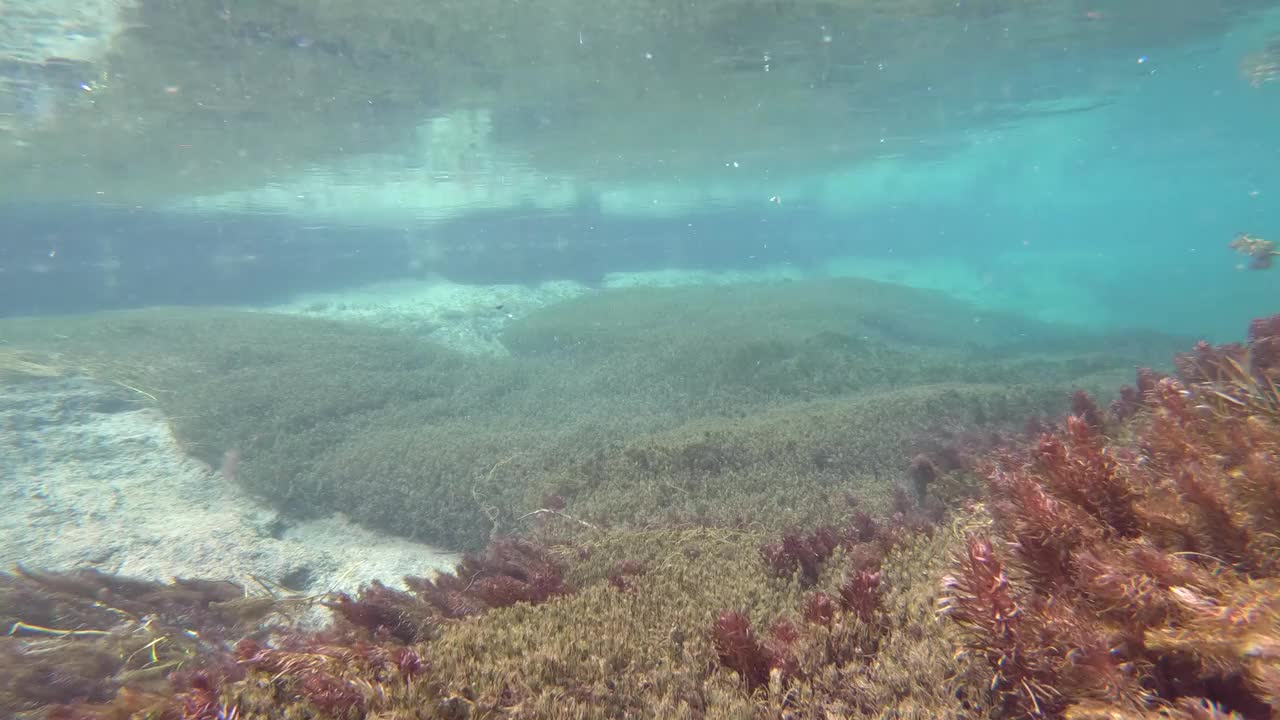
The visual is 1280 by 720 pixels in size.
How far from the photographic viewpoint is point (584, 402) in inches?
529

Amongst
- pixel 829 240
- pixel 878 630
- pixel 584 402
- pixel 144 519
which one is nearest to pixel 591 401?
pixel 584 402

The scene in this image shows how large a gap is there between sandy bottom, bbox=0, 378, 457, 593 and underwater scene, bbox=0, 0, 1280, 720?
0.26ft

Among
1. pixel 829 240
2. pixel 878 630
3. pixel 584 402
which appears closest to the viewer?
pixel 878 630

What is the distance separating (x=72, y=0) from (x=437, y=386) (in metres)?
12.3

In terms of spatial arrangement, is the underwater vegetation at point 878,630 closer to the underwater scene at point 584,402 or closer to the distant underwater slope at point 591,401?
the underwater scene at point 584,402

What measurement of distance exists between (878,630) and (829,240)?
77.8m

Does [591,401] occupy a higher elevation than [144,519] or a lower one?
higher

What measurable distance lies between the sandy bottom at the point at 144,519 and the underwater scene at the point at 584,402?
0.26 ft

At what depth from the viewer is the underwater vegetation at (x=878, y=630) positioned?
7.04 ft

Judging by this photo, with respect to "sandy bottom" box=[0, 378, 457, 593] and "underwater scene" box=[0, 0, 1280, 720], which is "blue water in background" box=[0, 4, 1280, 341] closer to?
"underwater scene" box=[0, 0, 1280, 720]

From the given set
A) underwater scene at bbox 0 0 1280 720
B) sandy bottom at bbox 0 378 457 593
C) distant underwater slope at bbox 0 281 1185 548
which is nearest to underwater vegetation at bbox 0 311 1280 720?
underwater scene at bbox 0 0 1280 720

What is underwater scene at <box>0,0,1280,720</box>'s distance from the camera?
2590 mm

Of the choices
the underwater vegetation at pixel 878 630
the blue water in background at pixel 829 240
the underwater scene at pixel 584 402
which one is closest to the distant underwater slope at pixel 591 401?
the underwater scene at pixel 584 402

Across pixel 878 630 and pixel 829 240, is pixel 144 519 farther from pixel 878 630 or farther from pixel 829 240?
pixel 829 240
